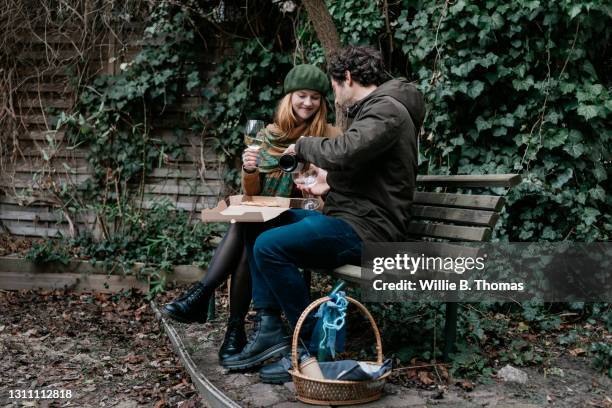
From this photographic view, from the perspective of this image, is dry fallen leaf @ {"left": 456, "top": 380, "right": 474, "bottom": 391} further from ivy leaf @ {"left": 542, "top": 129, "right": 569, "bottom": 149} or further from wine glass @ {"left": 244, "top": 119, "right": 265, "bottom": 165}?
ivy leaf @ {"left": 542, "top": 129, "right": 569, "bottom": 149}

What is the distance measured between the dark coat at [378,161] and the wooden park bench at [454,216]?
0.70 feet

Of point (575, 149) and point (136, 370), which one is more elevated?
point (575, 149)

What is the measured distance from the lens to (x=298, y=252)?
310 centimetres

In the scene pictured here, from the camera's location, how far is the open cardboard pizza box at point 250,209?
3.30 m

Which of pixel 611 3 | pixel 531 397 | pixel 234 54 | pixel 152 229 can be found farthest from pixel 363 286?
pixel 234 54

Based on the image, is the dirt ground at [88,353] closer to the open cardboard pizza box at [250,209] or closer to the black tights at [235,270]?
the black tights at [235,270]

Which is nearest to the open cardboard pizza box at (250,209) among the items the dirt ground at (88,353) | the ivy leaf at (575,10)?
the dirt ground at (88,353)

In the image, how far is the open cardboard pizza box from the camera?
3301mm

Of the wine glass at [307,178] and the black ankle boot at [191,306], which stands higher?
the wine glass at [307,178]

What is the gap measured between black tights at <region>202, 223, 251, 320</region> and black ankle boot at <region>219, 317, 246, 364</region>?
0.09ft

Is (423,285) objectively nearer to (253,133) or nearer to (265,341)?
(265,341)

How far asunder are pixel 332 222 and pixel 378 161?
36 centimetres

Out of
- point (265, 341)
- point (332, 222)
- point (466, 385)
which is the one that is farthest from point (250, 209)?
point (466, 385)

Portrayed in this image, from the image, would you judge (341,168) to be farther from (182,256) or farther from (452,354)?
(182,256)
